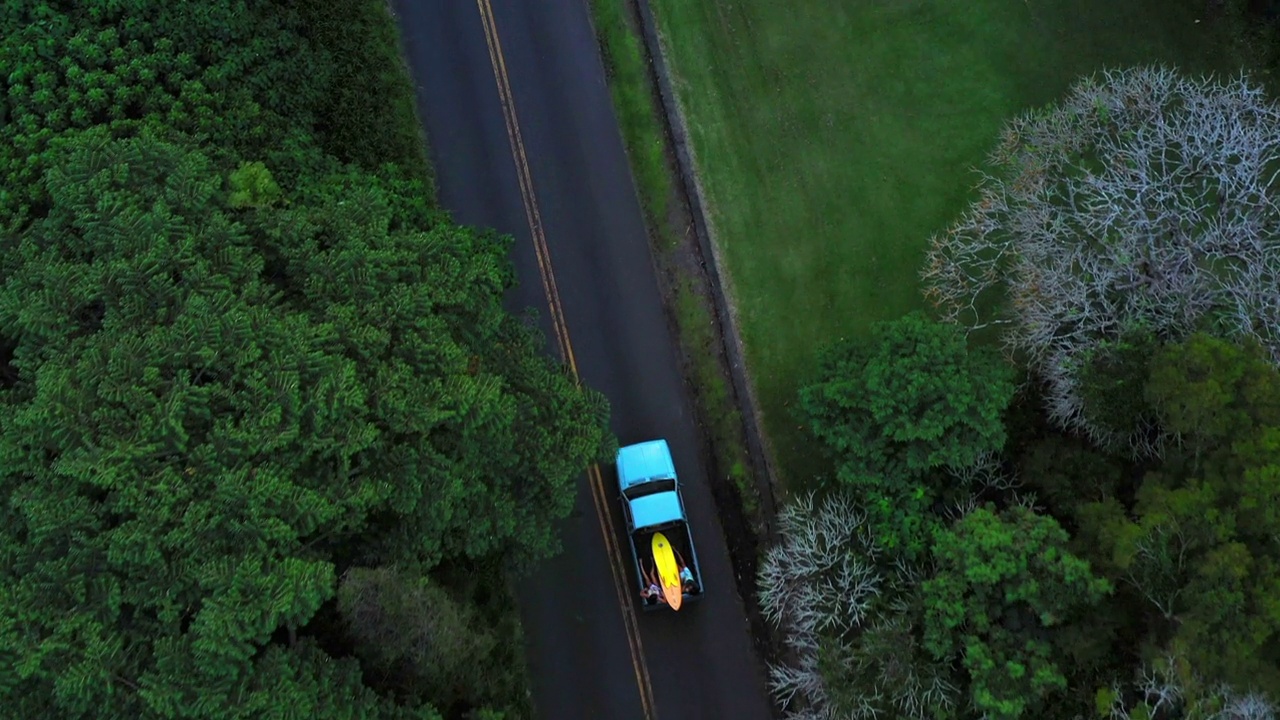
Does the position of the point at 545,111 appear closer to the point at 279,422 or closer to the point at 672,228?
the point at 672,228

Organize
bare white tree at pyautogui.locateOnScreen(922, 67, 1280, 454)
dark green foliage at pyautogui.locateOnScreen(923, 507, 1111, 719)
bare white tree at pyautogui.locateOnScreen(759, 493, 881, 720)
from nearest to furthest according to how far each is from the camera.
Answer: dark green foliage at pyautogui.locateOnScreen(923, 507, 1111, 719), bare white tree at pyautogui.locateOnScreen(922, 67, 1280, 454), bare white tree at pyautogui.locateOnScreen(759, 493, 881, 720)

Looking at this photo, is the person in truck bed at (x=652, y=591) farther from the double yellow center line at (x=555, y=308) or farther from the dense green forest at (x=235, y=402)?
the dense green forest at (x=235, y=402)

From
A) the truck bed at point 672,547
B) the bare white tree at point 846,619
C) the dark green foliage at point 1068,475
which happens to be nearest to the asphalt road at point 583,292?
the truck bed at point 672,547

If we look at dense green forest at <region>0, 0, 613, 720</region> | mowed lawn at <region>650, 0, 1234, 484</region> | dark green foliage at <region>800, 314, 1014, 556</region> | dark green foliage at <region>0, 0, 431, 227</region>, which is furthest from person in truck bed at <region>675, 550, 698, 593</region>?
dark green foliage at <region>0, 0, 431, 227</region>

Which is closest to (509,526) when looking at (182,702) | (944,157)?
(182,702)

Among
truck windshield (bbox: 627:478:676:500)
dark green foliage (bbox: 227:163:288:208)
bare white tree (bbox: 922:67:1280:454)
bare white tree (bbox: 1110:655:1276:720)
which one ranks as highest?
dark green foliage (bbox: 227:163:288:208)

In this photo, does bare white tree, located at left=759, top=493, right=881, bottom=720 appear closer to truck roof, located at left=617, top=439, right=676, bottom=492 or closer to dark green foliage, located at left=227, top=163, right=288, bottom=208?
truck roof, located at left=617, top=439, right=676, bottom=492

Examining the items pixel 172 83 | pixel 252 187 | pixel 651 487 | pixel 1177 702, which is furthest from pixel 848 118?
pixel 172 83

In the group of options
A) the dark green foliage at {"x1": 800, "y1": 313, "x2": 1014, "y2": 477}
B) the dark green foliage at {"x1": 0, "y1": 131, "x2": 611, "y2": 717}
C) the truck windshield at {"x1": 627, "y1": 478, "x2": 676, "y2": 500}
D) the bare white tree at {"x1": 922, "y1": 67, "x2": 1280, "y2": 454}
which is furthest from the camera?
the truck windshield at {"x1": 627, "y1": 478, "x2": 676, "y2": 500}
